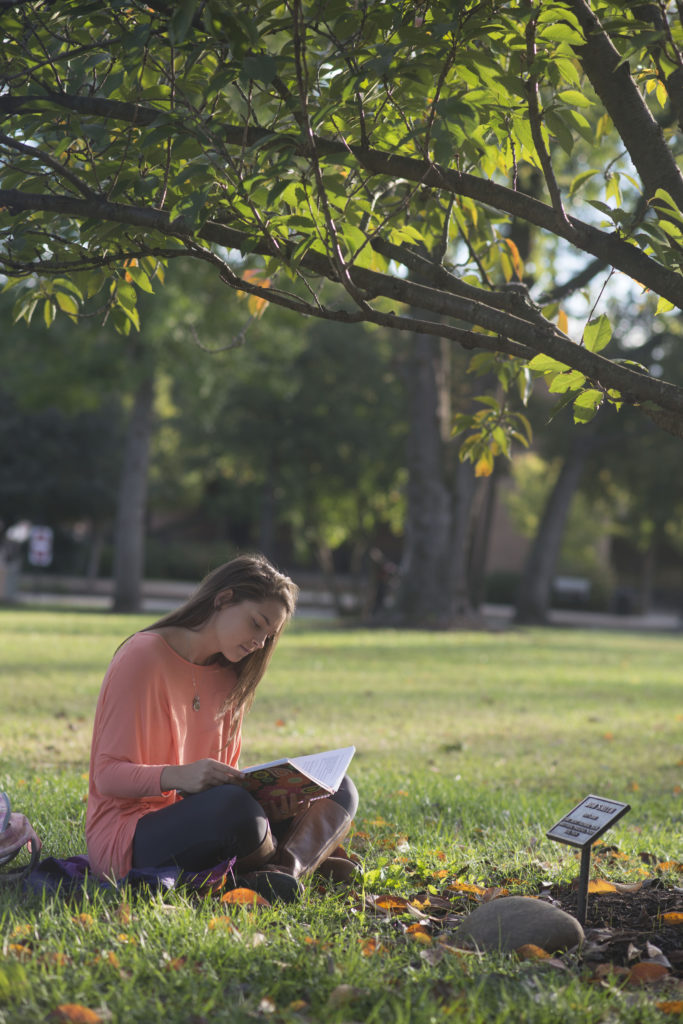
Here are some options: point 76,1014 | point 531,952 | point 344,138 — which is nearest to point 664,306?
point 344,138

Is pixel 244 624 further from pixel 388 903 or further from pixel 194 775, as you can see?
pixel 388 903

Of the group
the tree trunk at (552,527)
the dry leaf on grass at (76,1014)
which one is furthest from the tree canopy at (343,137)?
the tree trunk at (552,527)

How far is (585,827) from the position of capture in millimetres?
3080

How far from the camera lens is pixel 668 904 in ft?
11.5

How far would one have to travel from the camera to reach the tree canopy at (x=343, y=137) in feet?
9.07

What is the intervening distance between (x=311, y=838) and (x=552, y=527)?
2178 cm

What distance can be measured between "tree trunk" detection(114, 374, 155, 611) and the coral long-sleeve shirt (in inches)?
715

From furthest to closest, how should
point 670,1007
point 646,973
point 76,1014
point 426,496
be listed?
point 426,496, point 646,973, point 670,1007, point 76,1014

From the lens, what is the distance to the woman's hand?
3180 millimetres

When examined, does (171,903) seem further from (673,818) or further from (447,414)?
(447,414)

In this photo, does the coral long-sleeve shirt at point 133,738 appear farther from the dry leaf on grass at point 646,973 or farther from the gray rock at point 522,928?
the dry leaf on grass at point 646,973

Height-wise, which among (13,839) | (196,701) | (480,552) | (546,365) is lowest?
(13,839)

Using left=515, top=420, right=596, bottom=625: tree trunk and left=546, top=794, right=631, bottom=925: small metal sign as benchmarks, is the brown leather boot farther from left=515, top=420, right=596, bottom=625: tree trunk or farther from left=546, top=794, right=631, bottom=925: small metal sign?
left=515, top=420, right=596, bottom=625: tree trunk

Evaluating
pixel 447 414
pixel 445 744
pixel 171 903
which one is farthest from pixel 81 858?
pixel 447 414
